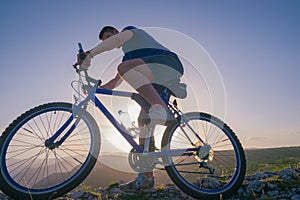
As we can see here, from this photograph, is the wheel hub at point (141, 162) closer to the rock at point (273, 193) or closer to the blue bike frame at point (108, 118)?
the blue bike frame at point (108, 118)

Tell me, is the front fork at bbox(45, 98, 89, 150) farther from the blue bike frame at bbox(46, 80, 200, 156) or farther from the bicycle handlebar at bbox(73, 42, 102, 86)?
the bicycle handlebar at bbox(73, 42, 102, 86)

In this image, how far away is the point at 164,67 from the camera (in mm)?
5031

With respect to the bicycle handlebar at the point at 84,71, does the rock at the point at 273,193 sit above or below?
below

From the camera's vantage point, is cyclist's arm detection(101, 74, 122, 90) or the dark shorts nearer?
the dark shorts

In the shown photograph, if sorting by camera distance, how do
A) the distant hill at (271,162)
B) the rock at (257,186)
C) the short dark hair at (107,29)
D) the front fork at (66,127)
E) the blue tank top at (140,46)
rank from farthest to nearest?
the distant hill at (271,162), the short dark hair at (107,29), the blue tank top at (140,46), the rock at (257,186), the front fork at (66,127)

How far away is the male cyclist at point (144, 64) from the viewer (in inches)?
188

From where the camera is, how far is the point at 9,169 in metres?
4.23

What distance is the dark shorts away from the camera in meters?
4.96

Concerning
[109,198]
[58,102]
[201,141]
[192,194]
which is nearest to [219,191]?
[192,194]

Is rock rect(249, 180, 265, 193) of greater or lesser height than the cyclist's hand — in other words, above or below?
below

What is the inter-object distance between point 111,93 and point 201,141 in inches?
71.8

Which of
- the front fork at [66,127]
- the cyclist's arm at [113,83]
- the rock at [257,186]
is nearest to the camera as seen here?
the front fork at [66,127]

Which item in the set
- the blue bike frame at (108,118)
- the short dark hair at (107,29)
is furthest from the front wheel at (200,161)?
the short dark hair at (107,29)

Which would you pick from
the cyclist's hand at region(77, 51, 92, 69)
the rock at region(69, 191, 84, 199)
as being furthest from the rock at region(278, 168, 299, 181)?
the cyclist's hand at region(77, 51, 92, 69)
